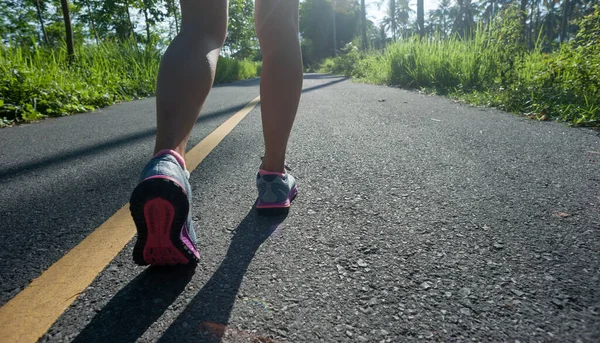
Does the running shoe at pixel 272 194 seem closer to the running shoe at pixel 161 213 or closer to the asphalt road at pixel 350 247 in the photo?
the asphalt road at pixel 350 247

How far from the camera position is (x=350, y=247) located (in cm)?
123

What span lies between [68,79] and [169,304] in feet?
19.4

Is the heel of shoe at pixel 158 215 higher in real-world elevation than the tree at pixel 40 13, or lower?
lower

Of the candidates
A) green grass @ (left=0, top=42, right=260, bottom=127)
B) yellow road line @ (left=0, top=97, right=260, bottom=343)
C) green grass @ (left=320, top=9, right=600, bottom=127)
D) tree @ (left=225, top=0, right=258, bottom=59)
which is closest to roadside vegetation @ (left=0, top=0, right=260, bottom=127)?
green grass @ (left=0, top=42, right=260, bottom=127)

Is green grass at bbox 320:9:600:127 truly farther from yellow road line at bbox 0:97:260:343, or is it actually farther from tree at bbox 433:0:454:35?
tree at bbox 433:0:454:35

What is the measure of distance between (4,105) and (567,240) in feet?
17.6

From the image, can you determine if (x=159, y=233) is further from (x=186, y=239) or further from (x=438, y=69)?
(x=438, y=69)

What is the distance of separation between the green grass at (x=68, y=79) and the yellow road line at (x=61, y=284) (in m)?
3.78

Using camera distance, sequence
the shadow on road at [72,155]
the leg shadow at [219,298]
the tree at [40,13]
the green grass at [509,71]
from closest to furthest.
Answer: the leg shadow at [219,298] < the shadow on road at [72,155] < the green grass at [509,71] < the tree at [40,13]

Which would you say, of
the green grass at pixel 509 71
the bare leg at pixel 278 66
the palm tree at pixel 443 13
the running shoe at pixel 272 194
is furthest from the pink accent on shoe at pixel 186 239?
the palm tree at pixel 443 13

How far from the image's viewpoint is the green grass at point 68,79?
434cm

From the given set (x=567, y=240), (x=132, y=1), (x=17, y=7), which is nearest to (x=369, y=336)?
(x=567, y=240)

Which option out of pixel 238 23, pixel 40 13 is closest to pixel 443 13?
pixel 238 23

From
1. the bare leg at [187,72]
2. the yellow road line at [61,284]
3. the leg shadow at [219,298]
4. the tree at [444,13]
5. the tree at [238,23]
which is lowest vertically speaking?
the leg shadow at [219,298]
